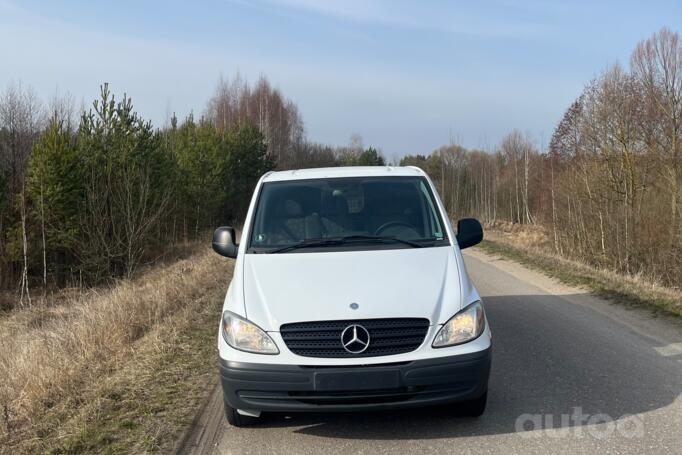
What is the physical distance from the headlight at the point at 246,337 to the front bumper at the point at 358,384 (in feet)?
0.37

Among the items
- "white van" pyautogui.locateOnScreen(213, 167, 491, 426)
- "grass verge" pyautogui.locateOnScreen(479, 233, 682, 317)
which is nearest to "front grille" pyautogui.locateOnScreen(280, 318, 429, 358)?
"white van" pyautogui.locateOnScreen(213, 167, 491, 426)

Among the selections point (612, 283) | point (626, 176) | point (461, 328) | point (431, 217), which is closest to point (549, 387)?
point (461, 328)

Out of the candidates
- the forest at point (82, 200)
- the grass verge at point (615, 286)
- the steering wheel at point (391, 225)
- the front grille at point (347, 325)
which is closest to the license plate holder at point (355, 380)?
the front grille at point (347, 325)

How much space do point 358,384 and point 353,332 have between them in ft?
1.10

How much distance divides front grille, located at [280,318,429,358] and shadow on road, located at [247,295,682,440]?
75cm

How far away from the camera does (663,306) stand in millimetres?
8711

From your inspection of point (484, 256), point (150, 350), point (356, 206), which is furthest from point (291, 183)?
point (484, 256)

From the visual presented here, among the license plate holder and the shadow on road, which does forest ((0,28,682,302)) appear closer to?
the shadow on road

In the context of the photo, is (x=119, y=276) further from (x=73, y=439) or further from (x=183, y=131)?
(x=73, y=439)

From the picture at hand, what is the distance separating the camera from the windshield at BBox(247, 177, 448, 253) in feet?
16.1

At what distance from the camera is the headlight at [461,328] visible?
3.91 meters

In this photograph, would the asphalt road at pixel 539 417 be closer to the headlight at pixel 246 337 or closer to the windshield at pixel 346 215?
the headlight at pixel 246 337

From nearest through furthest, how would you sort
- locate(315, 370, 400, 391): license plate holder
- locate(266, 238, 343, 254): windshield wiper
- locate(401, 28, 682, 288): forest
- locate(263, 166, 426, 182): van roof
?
locate(315, 370, 400, 391): license plate holder < locate(266, 238, 343, 254): windshield wiper < locate(263, 166, 426, 182): van roof < locate(401, 28, 682, 288): forest

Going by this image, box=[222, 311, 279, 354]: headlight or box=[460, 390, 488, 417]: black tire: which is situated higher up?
box=[222, 311, 279, 354]: headlight
